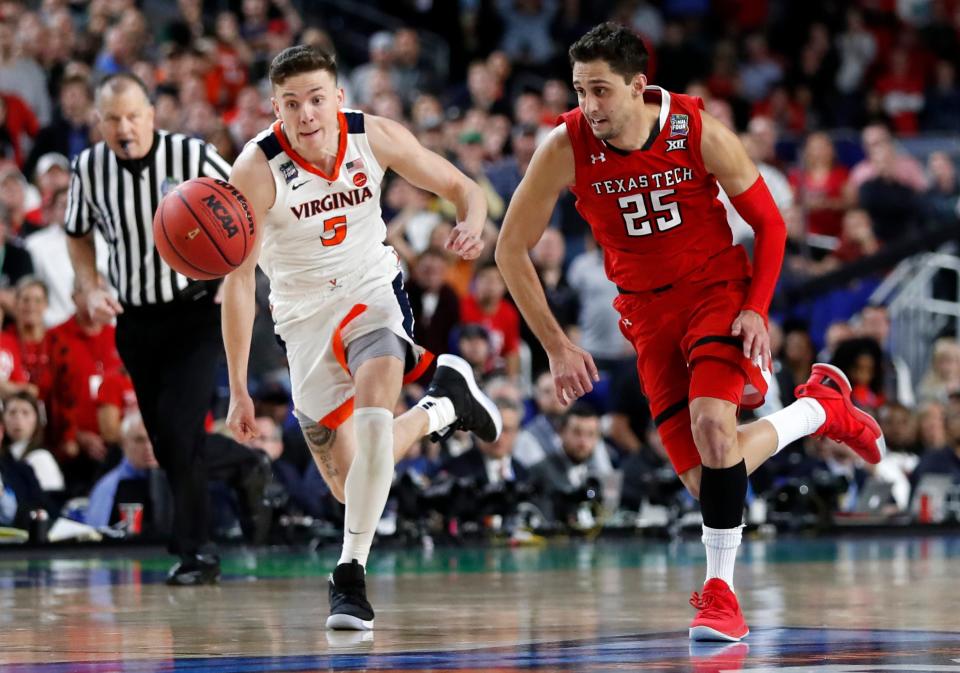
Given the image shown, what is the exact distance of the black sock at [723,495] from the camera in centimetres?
550

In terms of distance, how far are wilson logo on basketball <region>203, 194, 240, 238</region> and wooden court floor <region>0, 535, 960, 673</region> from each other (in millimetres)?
1320

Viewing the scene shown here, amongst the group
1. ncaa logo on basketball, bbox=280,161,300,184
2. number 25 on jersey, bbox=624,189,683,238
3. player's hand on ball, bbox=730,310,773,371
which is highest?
ncaa logo on basketball, bbox=280,161,300,184

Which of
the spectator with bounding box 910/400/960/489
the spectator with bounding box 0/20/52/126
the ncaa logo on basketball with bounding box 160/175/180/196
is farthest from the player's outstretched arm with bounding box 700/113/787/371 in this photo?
the spectator with bounding box 0/20/52/126

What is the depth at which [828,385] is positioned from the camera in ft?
22.1

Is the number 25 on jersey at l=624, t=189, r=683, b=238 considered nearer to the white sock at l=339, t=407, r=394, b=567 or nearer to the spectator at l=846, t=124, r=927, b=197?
the white sock at l=339, t=407, r=394, b=567

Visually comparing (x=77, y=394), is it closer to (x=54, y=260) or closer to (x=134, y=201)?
(x=54, y=260)

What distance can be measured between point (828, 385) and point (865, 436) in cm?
25

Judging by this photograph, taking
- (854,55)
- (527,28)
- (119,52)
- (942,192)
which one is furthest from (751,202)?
(854,55)

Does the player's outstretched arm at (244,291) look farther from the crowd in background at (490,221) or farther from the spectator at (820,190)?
the spectator at (820,190)

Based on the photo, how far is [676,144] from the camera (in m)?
5.68

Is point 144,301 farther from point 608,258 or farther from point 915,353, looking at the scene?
point 915,353

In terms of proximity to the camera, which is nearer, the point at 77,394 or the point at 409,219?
the point at 77,394

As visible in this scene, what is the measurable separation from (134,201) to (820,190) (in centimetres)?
843

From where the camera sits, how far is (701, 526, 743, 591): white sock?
5.45 meters
